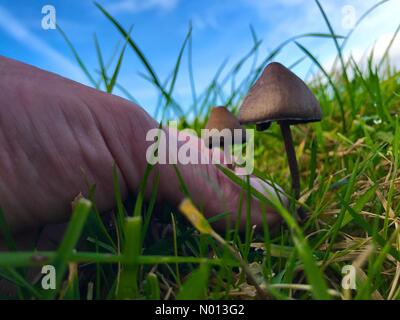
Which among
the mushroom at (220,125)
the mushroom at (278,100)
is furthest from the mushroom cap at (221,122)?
the mushroom at (278,100)

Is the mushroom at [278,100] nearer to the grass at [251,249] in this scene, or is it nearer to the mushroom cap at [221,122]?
the grass at [251,249]

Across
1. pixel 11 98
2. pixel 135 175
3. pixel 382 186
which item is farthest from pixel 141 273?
pixel 382 186

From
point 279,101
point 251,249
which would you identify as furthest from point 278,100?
point 251,249

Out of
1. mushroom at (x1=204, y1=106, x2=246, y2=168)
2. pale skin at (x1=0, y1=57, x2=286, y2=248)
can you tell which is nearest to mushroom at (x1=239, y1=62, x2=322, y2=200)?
pale skin at (x1=0, y1=57, x2=286, y2=248)

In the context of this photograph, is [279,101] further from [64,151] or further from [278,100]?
[64,151]

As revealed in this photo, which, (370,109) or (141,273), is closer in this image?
(141,273)
